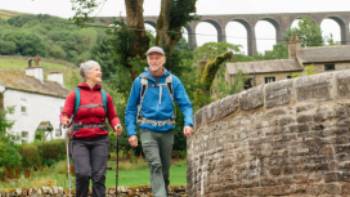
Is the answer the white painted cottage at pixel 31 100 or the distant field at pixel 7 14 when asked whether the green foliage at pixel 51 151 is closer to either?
the white painted cottage at pixel 31 100

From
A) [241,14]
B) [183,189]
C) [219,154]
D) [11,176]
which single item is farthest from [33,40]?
[219,154]

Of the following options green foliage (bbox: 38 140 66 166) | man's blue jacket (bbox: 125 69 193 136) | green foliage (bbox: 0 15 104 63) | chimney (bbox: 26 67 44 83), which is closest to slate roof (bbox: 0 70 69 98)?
chimney (bbox: 26 67 44 83)

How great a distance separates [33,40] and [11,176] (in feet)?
309

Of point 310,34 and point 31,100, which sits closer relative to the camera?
point 31,100

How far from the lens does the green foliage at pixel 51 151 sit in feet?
119

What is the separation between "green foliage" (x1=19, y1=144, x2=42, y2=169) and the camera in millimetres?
32969

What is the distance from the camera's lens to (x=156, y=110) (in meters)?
8.92

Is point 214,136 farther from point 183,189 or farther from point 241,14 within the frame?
point 241,14

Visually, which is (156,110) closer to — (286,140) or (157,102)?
(157,102)

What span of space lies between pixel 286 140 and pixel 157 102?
144 cm

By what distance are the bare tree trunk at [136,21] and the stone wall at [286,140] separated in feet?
59.2

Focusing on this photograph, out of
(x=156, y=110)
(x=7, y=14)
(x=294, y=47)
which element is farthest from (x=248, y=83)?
(x=7, y=14)

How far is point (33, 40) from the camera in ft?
387

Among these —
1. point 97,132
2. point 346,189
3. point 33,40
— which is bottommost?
point 346,189
